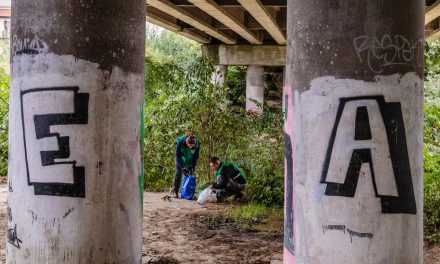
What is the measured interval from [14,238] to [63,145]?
1.06 meters

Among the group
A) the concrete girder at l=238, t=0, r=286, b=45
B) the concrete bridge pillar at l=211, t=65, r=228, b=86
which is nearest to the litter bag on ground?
the concrete bridge pillar at l=211, t=65, r=228, b=86

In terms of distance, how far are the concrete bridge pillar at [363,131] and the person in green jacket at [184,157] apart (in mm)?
7712

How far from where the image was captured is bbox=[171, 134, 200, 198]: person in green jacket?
11680 mm

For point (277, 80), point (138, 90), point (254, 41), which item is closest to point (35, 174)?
point (138, 90)

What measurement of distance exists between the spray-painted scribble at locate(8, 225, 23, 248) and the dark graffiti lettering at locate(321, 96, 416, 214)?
9.87 feet

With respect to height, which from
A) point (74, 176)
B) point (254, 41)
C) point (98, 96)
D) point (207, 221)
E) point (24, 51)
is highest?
point (254, 41)

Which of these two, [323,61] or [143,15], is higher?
[143,15]

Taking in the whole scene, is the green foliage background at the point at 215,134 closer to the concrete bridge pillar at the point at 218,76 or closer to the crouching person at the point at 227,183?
the crouching person at the point at 227,183

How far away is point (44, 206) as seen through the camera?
4.57 m

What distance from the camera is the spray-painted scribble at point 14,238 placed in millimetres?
4711

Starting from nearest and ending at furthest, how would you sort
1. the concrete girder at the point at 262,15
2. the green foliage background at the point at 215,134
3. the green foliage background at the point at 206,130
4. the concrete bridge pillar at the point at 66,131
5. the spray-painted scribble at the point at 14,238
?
the concrete bridge pillar at the point at 66,131, the spray-painted scribble at the point at 14,238, the green foliage background at the point at 215,134, the green foliage background at the point at 206,130, the concrete girder at the point at 262,15

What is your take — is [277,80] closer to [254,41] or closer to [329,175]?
[254,41]

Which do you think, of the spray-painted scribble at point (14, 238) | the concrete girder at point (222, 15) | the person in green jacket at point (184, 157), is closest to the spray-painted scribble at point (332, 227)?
the spray-painted scribble at point (14, 238)

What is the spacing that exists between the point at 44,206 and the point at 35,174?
0.31 meters
